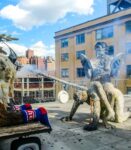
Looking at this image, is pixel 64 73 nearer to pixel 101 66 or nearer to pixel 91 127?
pixel 101 66

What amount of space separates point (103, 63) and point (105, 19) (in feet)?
108

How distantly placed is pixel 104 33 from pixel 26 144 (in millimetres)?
38364

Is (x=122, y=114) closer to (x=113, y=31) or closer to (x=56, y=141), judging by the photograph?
(x=56, y=141)

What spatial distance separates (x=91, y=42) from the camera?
150ft

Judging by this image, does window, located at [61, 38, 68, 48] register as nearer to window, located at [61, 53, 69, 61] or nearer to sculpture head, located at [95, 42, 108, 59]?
window, located at [61, 53, 69, 61]

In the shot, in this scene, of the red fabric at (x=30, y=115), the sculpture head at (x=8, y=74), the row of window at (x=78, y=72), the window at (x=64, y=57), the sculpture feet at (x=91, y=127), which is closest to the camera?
the red fabric at (x=30, y=115)

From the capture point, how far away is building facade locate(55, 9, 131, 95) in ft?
127

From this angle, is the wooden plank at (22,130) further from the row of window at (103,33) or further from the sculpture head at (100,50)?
the row of window at (103,33)

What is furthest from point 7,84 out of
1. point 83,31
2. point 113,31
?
point 83,31

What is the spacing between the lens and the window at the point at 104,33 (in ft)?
138

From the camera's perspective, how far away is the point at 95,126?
941 cm

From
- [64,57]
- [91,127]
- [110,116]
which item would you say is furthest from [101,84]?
[64,57]

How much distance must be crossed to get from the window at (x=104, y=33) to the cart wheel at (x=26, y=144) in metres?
36.6

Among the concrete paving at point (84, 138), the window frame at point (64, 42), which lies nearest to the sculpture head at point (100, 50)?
the concrete paving at point (84, 138)
